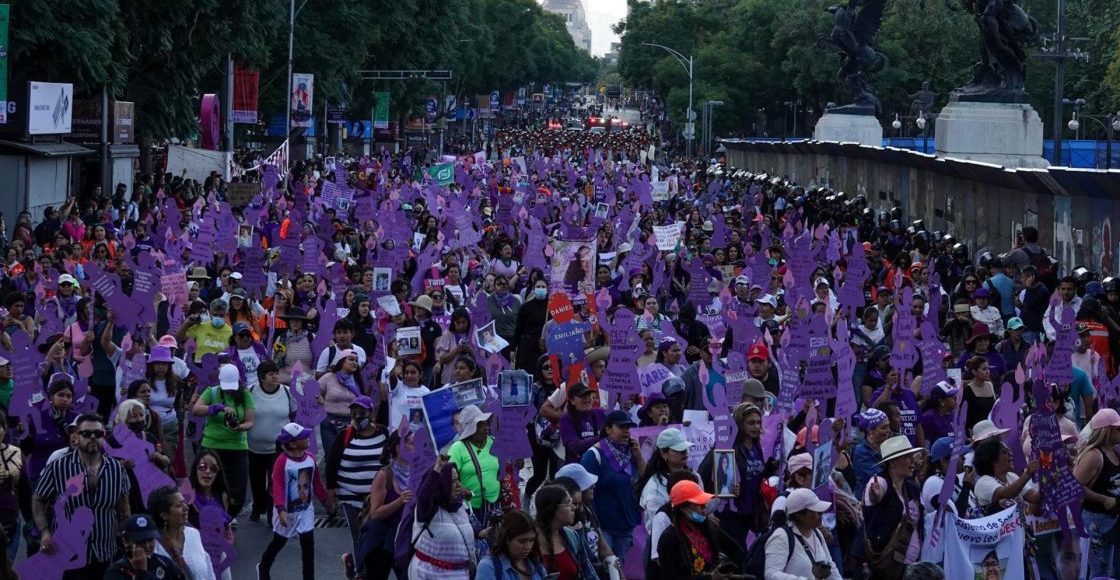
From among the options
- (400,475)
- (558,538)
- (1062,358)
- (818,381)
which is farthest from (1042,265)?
(558,538)

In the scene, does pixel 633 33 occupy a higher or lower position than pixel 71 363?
higher

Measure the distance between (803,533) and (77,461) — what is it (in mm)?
3274

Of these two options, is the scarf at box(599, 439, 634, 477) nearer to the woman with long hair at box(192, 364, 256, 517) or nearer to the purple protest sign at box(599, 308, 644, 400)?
the purple protest sign at box(599, 308, 644, 400)

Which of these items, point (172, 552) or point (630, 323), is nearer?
point (172, 552)

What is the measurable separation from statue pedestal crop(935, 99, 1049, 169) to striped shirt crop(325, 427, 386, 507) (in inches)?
985

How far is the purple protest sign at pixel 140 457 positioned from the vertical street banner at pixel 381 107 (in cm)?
5728

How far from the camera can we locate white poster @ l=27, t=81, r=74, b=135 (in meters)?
31.6

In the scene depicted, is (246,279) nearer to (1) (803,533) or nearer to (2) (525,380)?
(2) (525,380)

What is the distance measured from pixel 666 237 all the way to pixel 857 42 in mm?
29459

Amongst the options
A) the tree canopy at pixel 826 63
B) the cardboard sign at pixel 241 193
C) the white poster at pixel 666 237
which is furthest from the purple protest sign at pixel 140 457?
the tree canopy at pixel 826 63

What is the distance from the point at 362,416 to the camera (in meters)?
10.2

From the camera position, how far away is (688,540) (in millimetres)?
7703

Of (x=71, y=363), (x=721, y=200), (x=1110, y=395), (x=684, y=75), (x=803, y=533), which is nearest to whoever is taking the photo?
(x=803, y=533)

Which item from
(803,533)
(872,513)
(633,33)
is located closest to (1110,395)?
(872,513)
